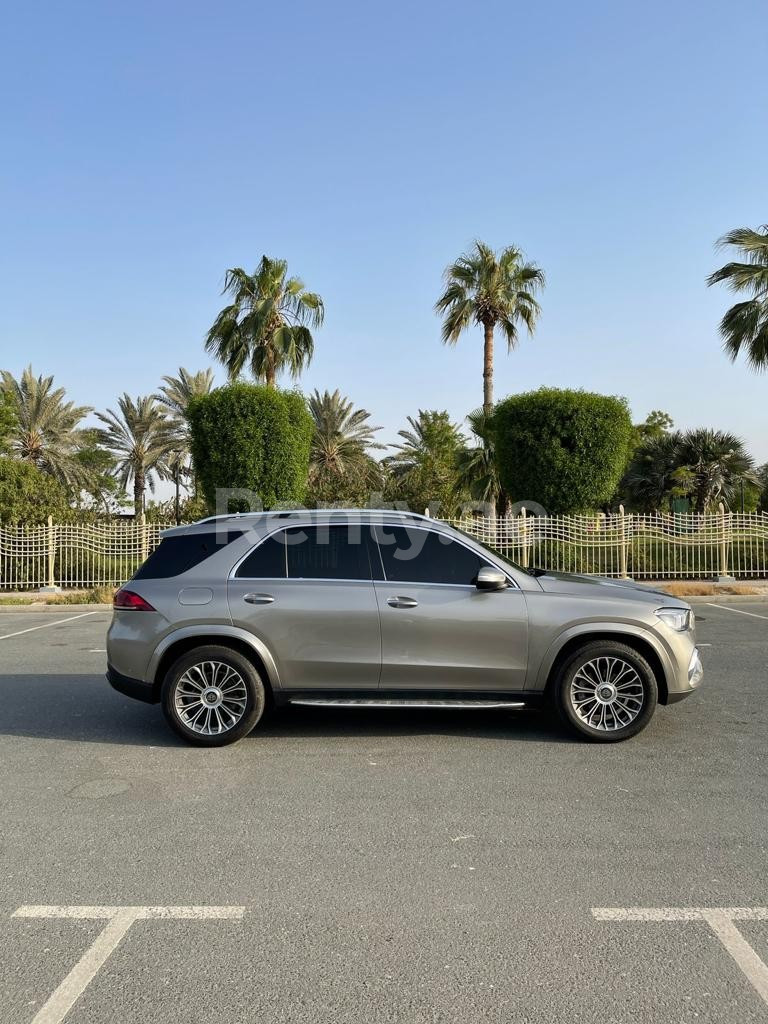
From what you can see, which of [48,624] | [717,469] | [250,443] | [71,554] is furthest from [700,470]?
[48,624]

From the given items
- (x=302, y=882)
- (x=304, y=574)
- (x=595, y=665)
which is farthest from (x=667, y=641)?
(x=302, y=882)

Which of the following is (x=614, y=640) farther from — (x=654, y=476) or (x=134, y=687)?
(x=654, y=476)

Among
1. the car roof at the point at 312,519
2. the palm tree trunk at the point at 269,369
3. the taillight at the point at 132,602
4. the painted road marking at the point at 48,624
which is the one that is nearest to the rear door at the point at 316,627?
the car roof at the point at 312,519

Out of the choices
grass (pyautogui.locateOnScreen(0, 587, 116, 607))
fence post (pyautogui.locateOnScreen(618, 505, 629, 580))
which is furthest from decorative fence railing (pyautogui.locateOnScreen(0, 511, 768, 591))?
grass (pyautogui.locateOnScreen(0, 587, 116, 607))

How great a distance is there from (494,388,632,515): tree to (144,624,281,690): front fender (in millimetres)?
16619

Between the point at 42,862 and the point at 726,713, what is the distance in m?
5.46

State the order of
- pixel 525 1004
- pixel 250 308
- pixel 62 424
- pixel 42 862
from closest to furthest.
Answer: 1. pixel 525 1004
2. pixel 42 862
3. pixel 250 308
4. pixel 62 424

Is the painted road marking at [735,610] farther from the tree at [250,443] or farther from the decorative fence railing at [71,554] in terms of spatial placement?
the decorative fence railing at [71,554]

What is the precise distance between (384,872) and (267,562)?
2851 mm

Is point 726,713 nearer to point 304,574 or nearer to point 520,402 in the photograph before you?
point 304,574

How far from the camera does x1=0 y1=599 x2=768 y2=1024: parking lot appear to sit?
2.83 meters

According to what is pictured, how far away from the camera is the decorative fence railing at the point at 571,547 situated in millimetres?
21109

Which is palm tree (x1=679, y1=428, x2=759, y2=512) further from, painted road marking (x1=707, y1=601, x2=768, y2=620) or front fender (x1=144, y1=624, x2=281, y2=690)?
front fender (x1=144, y1=624, x2=281, y2=690)

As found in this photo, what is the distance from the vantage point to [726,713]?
6.90m
